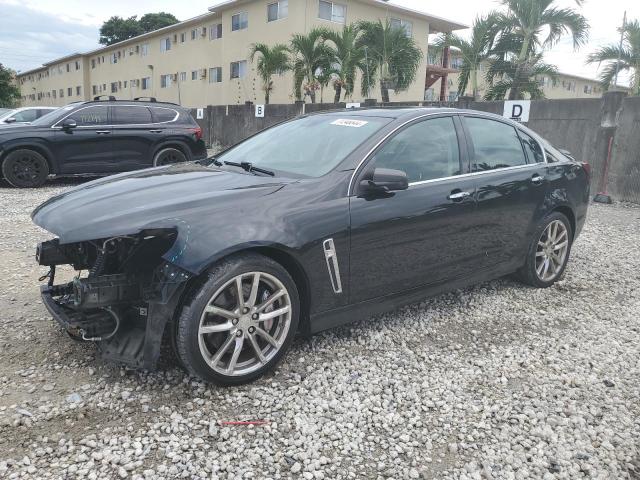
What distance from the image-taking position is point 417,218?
140 inches

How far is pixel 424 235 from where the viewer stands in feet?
11.9

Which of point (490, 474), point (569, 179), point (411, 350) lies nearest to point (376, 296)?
point (411, 350)

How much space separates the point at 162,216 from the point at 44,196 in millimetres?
7524

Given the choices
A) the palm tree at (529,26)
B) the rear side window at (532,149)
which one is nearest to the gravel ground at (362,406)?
the rear side window at (532,149)

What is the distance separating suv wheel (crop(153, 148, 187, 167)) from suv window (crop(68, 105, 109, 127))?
116 centimetres

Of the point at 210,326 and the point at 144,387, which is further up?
the point at 210,326

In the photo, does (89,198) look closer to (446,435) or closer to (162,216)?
(162,216)

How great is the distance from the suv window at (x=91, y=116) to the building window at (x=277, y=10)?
652 inches

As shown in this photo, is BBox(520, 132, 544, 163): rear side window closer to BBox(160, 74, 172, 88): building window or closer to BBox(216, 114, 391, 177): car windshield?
BBox(216, 114, 391, 177): car windshield

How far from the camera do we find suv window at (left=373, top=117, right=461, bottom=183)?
3.57 meters

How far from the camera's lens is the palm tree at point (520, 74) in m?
17.7

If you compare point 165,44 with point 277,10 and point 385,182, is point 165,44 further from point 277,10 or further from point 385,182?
point 385,182

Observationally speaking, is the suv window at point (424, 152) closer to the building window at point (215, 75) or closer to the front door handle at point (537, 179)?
the front door handle at point (537, 179)

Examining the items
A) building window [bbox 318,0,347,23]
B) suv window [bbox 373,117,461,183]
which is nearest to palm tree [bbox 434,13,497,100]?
building window [bbox 318,0,347,23]
